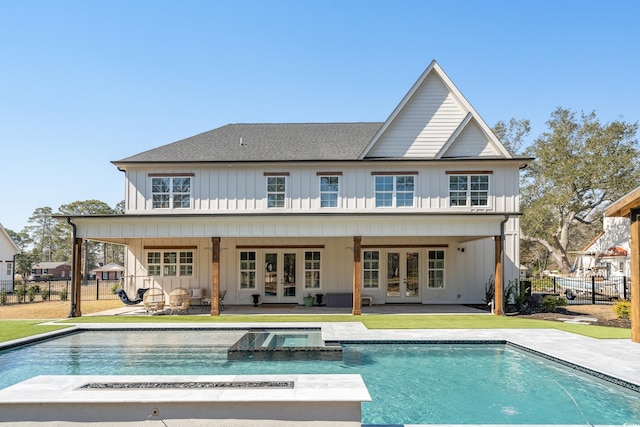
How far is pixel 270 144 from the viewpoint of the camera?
21.8 metres

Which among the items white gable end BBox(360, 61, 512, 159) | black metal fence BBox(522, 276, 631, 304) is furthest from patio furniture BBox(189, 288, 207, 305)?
black metal fence BBox(522, 276, 631, 304)

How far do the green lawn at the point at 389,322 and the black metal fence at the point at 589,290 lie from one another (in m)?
5.25

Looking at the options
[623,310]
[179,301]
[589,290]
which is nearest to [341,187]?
[179,301]

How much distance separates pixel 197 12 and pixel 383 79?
9.30 metres

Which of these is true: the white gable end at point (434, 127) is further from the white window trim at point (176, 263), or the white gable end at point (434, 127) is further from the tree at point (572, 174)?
the tree at point (572, 174)

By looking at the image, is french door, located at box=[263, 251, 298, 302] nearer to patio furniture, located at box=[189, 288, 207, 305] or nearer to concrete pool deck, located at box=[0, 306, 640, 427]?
patio furniture, located at box=[189, 288, 207, 305]

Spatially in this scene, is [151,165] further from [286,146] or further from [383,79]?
[383,79]

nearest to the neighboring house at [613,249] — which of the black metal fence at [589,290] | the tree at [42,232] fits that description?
the black metal fence at [589,290]

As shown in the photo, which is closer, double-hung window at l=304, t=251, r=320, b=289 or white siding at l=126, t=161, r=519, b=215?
white siding at l=126, t=161, r=519, b=215

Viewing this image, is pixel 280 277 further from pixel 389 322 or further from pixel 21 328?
pixel 21 328

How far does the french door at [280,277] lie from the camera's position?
2083 centimetres

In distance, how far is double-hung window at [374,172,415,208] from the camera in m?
20.0

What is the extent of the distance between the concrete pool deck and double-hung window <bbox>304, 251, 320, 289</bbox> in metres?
6.23

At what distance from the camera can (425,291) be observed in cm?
2075
